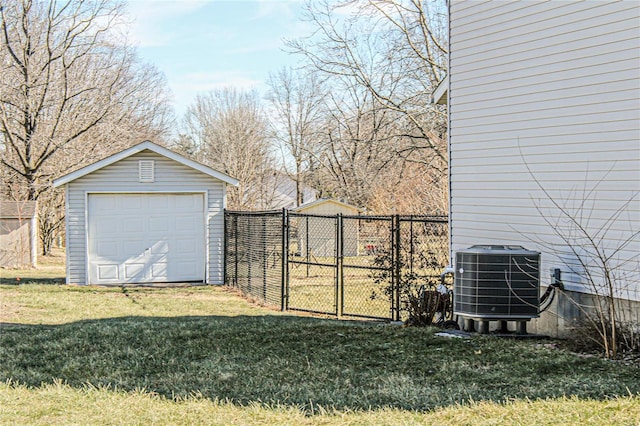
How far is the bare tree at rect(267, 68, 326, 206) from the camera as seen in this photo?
40.2m

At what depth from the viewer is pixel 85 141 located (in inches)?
1059

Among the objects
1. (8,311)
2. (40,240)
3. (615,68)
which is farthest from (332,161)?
(615,68)

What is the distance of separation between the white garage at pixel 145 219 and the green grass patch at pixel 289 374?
6995 mm

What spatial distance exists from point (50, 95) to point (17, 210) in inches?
260

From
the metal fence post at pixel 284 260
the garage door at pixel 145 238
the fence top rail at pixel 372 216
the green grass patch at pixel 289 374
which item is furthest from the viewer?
the garage door at pixel 145 238

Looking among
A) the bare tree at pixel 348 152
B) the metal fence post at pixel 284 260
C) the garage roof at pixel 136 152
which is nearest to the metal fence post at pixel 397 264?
the metal fence post at pixel 284 260

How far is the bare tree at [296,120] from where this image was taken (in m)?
40.2

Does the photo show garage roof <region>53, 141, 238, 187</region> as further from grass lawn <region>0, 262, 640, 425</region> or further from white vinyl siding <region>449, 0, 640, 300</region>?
white vinyl siding <region>449, 0, 640, 300</region>

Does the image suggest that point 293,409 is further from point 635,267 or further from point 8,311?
point 8,311

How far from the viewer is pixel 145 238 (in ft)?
55.0

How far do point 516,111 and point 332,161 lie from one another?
29520mm

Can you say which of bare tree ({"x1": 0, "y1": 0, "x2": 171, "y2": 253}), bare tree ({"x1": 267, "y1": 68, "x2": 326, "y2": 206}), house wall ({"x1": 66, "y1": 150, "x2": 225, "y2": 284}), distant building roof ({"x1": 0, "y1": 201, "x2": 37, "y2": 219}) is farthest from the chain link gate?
bare tree ({"x1": 267, "y1": 68, "x2": 326, "y2": 206})

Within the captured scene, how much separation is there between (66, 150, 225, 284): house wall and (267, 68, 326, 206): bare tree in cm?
2272

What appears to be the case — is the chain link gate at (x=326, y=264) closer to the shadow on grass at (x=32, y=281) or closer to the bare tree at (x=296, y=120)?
the shadow on grass at (x=32, y=281)
